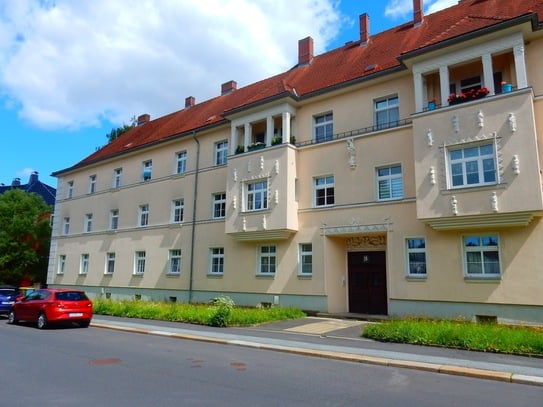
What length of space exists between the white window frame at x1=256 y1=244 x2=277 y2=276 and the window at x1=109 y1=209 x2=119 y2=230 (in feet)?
43.1

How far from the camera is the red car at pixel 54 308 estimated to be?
49.8 feet

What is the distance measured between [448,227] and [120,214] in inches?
849

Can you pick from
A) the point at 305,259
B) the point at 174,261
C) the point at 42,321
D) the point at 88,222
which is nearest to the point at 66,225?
the point at 88,222

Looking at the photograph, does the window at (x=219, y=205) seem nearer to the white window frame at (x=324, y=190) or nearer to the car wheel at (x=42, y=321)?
the white window frame at (x=324, y=190)

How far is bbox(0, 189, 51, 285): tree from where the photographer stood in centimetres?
3628

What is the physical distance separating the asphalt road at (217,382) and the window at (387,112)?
38.5ft

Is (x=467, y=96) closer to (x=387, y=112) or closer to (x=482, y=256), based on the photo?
(x=387, y=112)

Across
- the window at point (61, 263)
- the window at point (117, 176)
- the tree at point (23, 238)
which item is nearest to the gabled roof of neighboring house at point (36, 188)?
the tree at point (23, 238)

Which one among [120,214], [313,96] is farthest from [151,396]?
[120,214]

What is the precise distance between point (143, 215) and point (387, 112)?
16983 mm

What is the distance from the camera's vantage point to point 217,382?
7.16 m

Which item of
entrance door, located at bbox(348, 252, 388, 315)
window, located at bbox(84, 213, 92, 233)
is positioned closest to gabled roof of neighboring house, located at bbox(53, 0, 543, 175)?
window, located at bbox(84, 213, 92, 233)

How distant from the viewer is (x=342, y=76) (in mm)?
20625

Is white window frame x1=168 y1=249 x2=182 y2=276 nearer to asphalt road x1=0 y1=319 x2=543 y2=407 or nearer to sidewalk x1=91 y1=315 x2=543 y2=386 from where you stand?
sidewalk x1=91 y1=315 x2=543 y2=386
